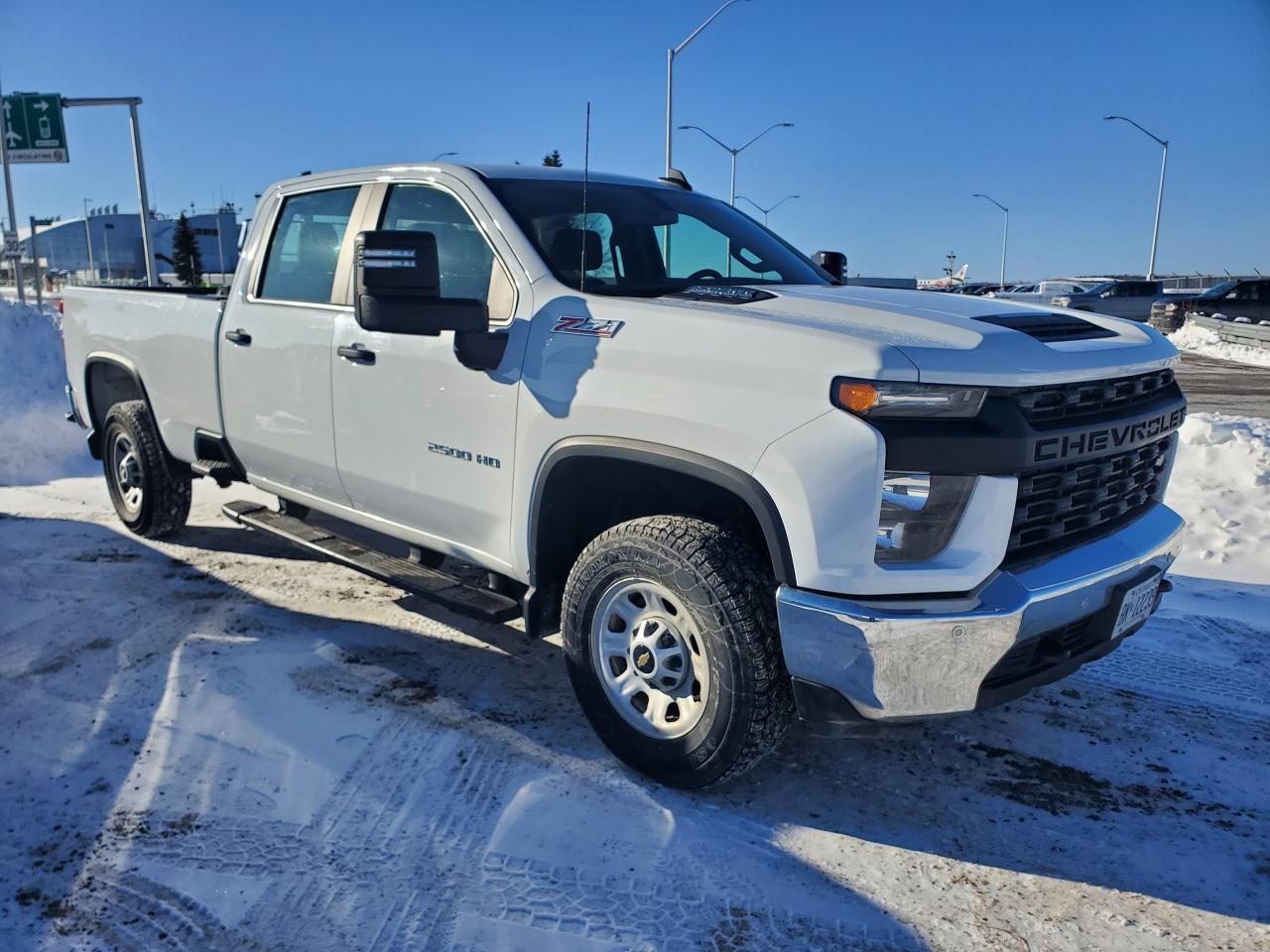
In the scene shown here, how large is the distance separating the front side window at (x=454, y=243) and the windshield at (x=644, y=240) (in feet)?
0.59

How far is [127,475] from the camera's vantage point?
6.15m

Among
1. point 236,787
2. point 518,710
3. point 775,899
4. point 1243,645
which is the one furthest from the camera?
point 1243,645

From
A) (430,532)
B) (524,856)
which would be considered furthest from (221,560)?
(524,856)

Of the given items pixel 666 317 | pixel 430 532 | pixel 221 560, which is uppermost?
pixel 666 317

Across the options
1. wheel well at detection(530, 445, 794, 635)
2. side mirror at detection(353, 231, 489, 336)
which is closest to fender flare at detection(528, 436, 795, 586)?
wheel well at detection(530, 445, 794, 635)

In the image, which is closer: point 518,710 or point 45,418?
point 518,710

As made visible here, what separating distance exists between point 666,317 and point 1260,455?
5.96 m

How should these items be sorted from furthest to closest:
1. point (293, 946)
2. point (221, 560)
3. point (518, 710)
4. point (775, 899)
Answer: point (221, 560) → point (518, 710) → point (775, 899) → point (293, 946)

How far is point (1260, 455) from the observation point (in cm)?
695

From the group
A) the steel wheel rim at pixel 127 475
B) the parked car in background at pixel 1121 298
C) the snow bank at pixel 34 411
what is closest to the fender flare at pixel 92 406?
the steel wheel rim at pixel 127 475

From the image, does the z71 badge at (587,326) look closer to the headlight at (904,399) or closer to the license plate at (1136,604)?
the headlight at (904,399)

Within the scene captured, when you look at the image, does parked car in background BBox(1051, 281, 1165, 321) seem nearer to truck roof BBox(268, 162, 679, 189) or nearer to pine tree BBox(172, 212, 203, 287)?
truck roof BBox(268, 162, 679, 189)

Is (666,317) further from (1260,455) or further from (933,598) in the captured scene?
(1260,455)

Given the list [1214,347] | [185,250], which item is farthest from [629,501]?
[185,250]
